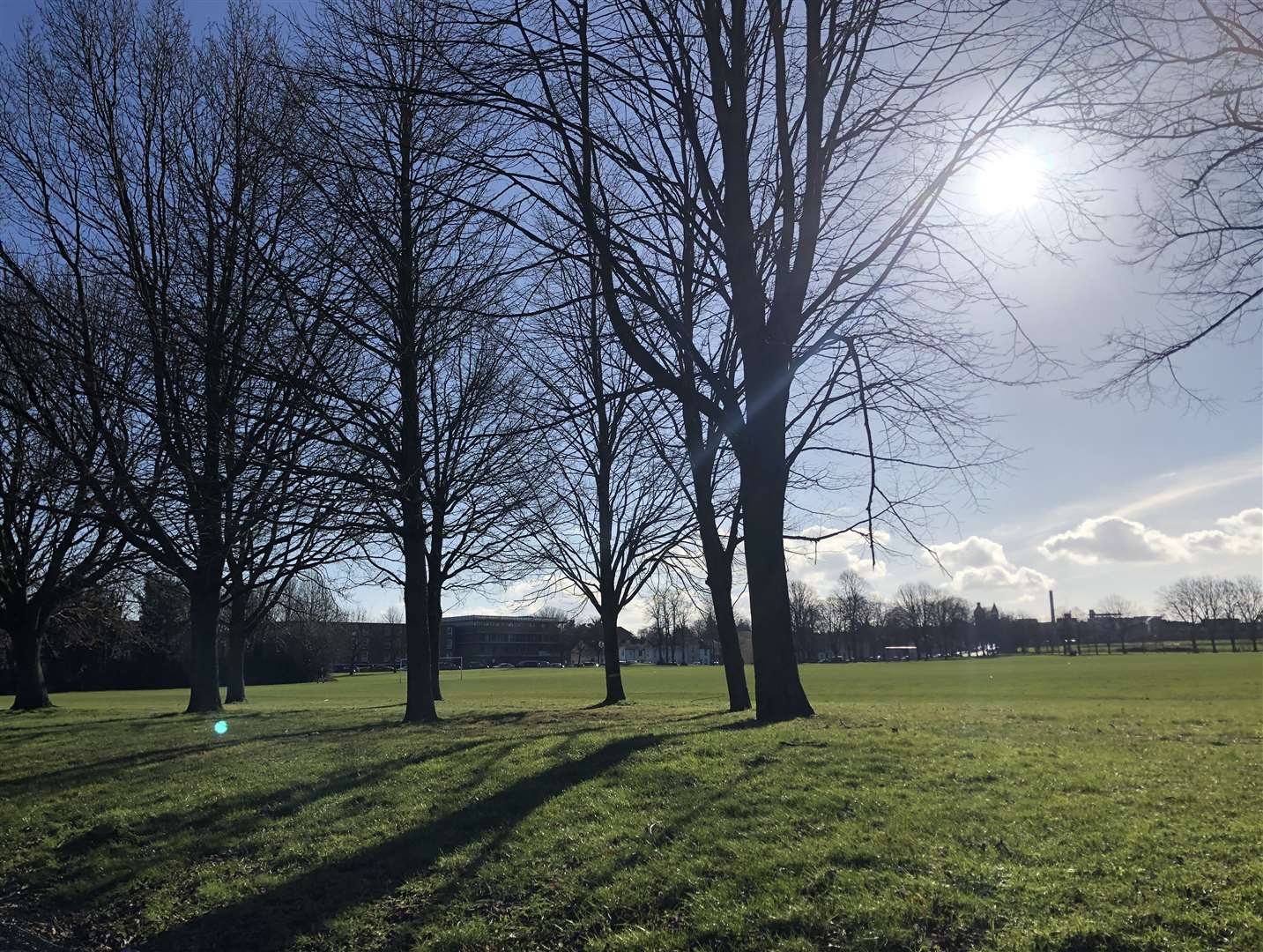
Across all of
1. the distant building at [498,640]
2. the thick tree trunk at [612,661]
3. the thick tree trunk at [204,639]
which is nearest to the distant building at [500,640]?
the distant building at [498,640]

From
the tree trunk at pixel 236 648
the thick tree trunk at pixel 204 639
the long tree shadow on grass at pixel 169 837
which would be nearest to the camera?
the long tree shadow on grass at pixel 169 837

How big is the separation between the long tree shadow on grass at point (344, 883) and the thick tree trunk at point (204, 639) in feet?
54.1

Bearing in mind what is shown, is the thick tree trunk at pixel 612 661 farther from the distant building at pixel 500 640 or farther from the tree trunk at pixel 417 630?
the distant building at pixel 500 640

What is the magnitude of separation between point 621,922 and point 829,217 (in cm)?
1028

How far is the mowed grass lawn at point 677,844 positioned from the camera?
471 cm

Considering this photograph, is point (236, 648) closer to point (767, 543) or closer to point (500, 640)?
point (767, 543)

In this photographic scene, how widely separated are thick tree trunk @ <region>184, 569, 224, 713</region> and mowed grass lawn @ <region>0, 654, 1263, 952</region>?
10703mm

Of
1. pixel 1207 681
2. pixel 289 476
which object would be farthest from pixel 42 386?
pixel 1207 681

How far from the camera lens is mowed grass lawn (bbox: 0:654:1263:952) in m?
4.71

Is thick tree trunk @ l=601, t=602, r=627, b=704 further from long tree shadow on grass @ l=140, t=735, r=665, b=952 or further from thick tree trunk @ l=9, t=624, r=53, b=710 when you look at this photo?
long tree shadow on grass @ l=140, t=735, r=665, b=952

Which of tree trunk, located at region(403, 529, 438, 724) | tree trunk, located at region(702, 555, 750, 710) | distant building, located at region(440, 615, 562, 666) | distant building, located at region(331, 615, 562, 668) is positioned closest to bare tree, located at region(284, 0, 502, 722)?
tree trunk, located at region(403, 529, 438, 724)

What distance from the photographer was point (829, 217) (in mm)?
12406

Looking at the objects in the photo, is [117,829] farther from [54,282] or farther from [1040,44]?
[54,282]

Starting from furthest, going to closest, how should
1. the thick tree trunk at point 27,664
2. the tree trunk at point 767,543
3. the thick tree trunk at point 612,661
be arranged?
1. the thick tree trunk at point 612,661
2. the thick tree trunk at point 27,664
3. the tree trunk at point 767,543
